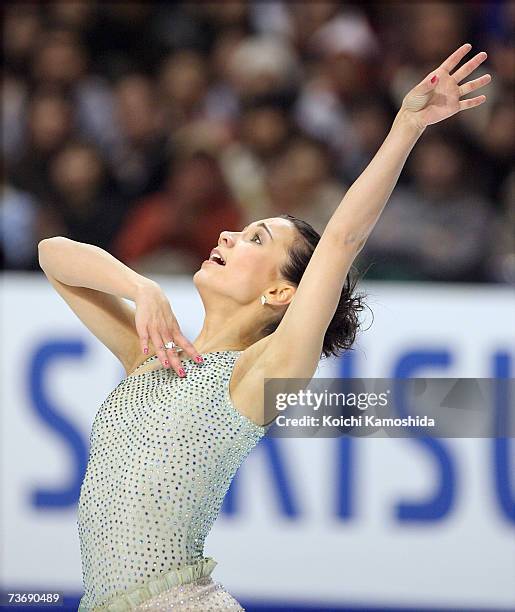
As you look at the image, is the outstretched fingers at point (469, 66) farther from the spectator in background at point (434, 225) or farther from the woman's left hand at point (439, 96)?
the spectator in background at point (434, 225)

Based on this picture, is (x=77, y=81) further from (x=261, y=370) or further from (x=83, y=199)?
(x=261, y=370)

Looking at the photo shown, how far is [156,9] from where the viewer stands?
16.8 ft

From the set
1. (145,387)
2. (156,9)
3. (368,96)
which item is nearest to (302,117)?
(368,96)

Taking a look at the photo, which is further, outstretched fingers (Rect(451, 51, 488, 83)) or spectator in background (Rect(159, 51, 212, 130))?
spectator in background (Rect(159, 51, 212, 130))

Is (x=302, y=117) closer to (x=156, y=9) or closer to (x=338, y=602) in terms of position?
(x=156, y=9)

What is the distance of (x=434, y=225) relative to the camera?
4199mm

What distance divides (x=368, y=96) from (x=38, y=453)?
222cm

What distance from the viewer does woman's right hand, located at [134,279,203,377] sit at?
2.07 meters

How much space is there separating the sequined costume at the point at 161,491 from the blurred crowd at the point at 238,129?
184 centimetres

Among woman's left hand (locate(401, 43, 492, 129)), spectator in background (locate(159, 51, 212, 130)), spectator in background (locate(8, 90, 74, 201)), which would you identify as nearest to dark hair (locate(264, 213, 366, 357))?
woman's left hand (locate(401, 43, 492, 129))

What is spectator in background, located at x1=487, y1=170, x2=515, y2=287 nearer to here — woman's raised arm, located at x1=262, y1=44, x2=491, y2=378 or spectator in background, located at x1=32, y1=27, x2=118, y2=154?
spectator in background, located at x1=32, y1=27, x2=118, y2=154

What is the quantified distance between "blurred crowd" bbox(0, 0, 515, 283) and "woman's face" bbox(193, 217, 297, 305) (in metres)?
1.63

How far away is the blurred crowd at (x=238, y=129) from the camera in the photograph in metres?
4.18

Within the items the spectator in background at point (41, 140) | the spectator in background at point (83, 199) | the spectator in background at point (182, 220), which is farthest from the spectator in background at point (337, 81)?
the spectator in background at point (41, 140)
